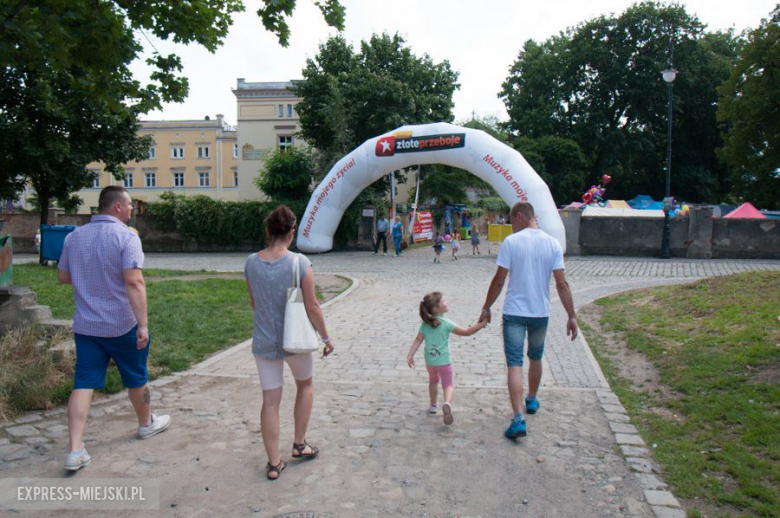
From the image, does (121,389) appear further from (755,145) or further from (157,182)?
(157,182)

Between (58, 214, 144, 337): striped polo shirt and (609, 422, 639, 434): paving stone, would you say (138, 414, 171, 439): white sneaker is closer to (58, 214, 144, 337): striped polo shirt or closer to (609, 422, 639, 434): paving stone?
(58, 214, 144, 337): striped polo shirt

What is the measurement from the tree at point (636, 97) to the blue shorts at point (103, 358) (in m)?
45.2

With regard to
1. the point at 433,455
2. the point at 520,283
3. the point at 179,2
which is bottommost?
the point at 433,455

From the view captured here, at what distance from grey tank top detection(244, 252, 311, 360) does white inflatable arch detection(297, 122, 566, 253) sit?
51.0 feet

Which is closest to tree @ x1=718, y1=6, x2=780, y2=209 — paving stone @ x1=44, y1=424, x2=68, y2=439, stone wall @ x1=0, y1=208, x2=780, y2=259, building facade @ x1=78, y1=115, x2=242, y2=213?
stone wall @ x1=0, y1=208, x2=780, y2=259

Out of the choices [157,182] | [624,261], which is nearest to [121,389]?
[624,261]

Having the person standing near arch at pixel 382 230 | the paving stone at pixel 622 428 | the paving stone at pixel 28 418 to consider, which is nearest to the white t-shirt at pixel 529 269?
the paving stone at pixel 622 428

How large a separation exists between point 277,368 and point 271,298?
48cm

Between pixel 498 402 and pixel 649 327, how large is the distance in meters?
4.18

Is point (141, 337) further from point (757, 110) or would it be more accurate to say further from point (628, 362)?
point (757, 110)

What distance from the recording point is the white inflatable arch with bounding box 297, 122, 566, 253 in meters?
19.2

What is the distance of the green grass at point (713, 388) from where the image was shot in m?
3.89

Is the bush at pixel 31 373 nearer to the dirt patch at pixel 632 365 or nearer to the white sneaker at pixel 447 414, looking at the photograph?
the white sneaker at pixel 447 414

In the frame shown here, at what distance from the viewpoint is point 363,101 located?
99.0 feet
